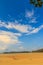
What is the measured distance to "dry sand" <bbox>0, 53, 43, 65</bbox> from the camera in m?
1.15

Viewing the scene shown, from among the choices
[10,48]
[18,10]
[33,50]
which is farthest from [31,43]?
[18,10]

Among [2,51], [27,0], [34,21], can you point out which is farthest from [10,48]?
[27,0]

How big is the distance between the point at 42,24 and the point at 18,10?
23cm

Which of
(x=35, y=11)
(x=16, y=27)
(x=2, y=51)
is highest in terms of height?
(x=35, y=11)

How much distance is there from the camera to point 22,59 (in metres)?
1.18

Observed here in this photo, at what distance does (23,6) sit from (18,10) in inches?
2.1

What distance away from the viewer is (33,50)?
1.24 m

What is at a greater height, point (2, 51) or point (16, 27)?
point (16, 27)

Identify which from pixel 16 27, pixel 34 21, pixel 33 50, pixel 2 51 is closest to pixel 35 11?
pixel 34 21

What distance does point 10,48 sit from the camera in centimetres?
121

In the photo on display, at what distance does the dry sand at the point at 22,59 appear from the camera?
3.77 feet

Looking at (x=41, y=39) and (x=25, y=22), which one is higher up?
(x=25, y=22)

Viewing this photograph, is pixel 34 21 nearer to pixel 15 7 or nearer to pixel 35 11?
pixel 35 11

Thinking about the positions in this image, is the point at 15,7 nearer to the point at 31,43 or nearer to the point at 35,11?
the point at 35,11
